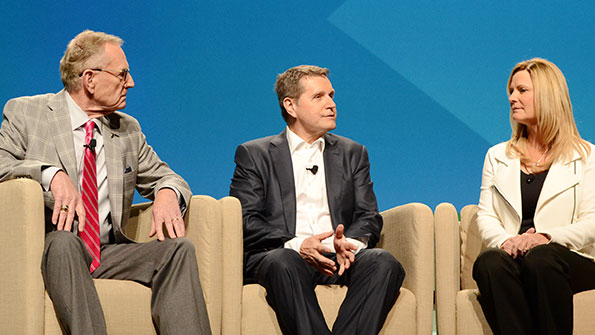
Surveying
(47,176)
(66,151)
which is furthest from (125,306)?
(66,151)

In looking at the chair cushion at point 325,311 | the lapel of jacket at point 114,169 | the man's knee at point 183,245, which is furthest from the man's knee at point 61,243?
the chair cushion at point 325,311

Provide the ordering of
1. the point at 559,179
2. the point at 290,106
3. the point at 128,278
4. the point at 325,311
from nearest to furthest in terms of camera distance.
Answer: the point at 128,278 < the point at 325,311 < the point at 559,179 < the point at 290,106

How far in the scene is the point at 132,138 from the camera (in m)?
2.71

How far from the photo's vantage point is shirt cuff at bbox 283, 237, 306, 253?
2.71 metres

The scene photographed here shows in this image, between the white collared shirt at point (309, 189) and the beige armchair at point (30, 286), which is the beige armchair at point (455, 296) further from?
the beige armchair at point (30, 286)

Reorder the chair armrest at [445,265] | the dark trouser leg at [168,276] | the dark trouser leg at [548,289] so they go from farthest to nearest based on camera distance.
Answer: the chair armrest at [445,265] < the dark trouser leg at [548,289] < the dark trouser leg at [168,276]

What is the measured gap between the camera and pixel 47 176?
7.48 feet

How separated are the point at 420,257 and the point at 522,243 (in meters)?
0.35

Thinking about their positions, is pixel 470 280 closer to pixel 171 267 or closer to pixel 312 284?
pixel 312 284

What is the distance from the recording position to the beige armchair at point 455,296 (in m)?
2.46

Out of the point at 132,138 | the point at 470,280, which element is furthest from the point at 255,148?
the point at 470,280

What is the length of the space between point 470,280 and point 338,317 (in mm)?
661

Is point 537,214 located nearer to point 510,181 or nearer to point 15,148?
point 510,181

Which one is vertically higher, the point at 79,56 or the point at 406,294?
the point at 79,56
